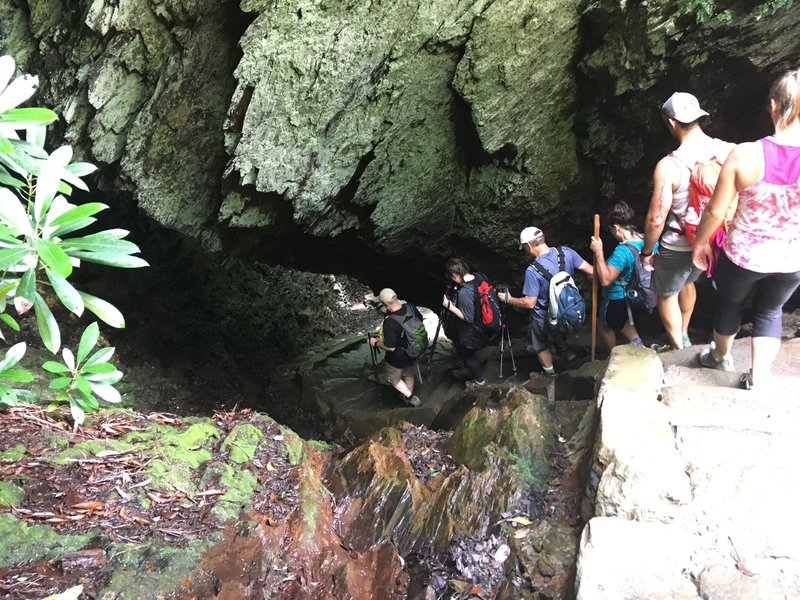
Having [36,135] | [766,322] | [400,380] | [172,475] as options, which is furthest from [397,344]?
[36,135]

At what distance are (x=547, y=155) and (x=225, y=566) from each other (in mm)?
5910

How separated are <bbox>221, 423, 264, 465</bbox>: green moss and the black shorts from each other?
11.9 ft

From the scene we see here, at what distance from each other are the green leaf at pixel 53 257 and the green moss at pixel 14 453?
1450 mm

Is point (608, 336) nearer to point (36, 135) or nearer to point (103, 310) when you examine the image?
point (103, 310)

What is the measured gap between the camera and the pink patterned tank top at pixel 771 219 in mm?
2729

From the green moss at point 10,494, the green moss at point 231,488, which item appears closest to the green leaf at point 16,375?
the green moss at point 10,494

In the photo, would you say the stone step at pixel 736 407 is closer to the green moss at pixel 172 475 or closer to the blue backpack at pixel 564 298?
the blue backpack at pixel 564 298

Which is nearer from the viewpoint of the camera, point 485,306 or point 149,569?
point 149,569

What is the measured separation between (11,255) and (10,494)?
51.3 inches

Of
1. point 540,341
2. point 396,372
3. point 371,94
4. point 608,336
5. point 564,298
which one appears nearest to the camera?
point 564,298

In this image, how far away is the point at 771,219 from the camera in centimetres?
287

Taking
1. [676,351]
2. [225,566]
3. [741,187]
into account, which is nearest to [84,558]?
[225,566]

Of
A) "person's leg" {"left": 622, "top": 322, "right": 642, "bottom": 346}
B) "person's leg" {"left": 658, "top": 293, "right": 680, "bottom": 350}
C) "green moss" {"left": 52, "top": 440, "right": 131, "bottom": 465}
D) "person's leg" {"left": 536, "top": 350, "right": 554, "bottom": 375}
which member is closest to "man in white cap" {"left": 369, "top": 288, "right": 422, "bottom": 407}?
"person's leg" {"left": 536, "top": 350, "right": 554, "bottom": 375}

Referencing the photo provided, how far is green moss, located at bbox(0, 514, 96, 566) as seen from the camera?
203 cm
